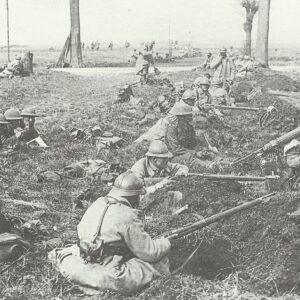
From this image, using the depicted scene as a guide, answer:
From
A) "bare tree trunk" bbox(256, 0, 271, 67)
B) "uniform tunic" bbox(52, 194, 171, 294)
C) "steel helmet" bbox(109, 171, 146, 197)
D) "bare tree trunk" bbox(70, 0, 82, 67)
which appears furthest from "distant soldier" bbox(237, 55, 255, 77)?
"uniform tunic" bbox(52, 194, 171, 294)

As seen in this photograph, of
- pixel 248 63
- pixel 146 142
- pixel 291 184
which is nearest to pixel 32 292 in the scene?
pixel 291 184

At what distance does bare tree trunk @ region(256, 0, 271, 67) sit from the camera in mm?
23203

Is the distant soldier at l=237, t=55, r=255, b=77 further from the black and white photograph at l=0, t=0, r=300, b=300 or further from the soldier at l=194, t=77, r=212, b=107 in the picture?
the soldier at l=194, t=77, r=212, b=107

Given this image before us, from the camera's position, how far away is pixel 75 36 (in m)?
24.5

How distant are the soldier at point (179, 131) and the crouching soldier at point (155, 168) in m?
1.74

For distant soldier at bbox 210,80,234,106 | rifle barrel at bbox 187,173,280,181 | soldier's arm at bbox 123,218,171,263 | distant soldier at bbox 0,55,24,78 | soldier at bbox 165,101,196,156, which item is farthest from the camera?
distant soldier at bbox 0,55,24,78

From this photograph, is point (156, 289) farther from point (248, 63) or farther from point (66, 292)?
point (248, 63)

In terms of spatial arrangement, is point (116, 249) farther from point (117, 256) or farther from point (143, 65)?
point (143, 65)

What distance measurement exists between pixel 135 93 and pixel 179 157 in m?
7.50

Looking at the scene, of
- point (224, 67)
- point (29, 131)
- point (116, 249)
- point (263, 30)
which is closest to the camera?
point (116, 249)

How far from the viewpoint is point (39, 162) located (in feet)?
30.7

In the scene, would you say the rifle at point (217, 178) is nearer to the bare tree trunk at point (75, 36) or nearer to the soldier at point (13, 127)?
the soldier at point (13, 127)

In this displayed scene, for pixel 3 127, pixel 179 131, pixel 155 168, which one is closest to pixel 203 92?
pixel 179 131

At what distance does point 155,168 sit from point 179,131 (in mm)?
2186
